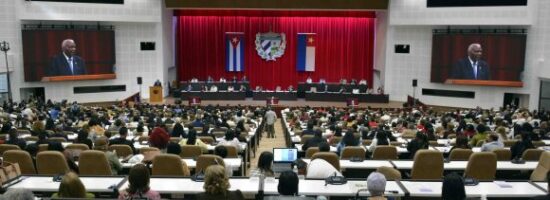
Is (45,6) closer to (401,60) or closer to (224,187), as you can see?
(401,60)

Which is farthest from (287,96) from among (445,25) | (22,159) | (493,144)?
(22,159)

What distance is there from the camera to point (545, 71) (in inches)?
945

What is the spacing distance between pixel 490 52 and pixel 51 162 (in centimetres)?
2320

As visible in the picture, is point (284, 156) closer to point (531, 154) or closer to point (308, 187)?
point (308, 187)

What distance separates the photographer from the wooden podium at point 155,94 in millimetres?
26562

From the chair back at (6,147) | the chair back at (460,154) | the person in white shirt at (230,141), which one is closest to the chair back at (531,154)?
the chair back at (460,154)

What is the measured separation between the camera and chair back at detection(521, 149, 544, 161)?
9.30 metres

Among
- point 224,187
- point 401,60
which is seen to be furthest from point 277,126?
point 224,187

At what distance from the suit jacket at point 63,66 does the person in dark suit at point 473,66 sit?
1952cm

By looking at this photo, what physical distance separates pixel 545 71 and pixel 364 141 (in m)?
16.6

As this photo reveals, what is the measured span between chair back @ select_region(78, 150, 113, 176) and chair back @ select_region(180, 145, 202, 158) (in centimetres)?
194

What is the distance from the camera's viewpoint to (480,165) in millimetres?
8031

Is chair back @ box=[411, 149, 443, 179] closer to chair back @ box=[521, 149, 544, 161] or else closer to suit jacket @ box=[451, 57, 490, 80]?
chair back @ box=[521, 149, 544, 161]

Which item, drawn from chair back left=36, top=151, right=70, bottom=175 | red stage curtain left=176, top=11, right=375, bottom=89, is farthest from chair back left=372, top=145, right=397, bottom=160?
red stage curtain left=176, top=11, right=375, bottom=89
